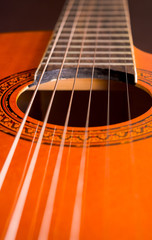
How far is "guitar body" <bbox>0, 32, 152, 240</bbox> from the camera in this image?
0.48 m

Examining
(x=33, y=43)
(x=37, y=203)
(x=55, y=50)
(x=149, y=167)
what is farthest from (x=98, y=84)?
(x=37, y=203)

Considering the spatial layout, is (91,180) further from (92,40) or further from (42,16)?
(42,16)

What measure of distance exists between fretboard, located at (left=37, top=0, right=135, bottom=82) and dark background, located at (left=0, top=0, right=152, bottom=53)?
15 centimetres

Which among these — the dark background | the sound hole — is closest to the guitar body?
the sound hole

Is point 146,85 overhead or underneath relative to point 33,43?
underneath

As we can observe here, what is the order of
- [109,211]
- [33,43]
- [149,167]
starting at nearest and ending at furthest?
[109,211], [149,167], [33,43]

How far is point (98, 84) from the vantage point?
1076mm

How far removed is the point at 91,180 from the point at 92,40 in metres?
A: 0.81

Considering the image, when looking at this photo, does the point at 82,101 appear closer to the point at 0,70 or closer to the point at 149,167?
the point at 0,70

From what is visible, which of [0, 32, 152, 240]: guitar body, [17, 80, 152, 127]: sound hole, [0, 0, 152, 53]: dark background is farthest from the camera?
[0, 0, 152, 53]: dark background

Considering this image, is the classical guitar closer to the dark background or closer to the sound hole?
the sound hole

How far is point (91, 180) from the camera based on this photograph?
58 centimetres

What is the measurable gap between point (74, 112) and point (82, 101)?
5cm

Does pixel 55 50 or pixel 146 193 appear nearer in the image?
pixel 146 193
